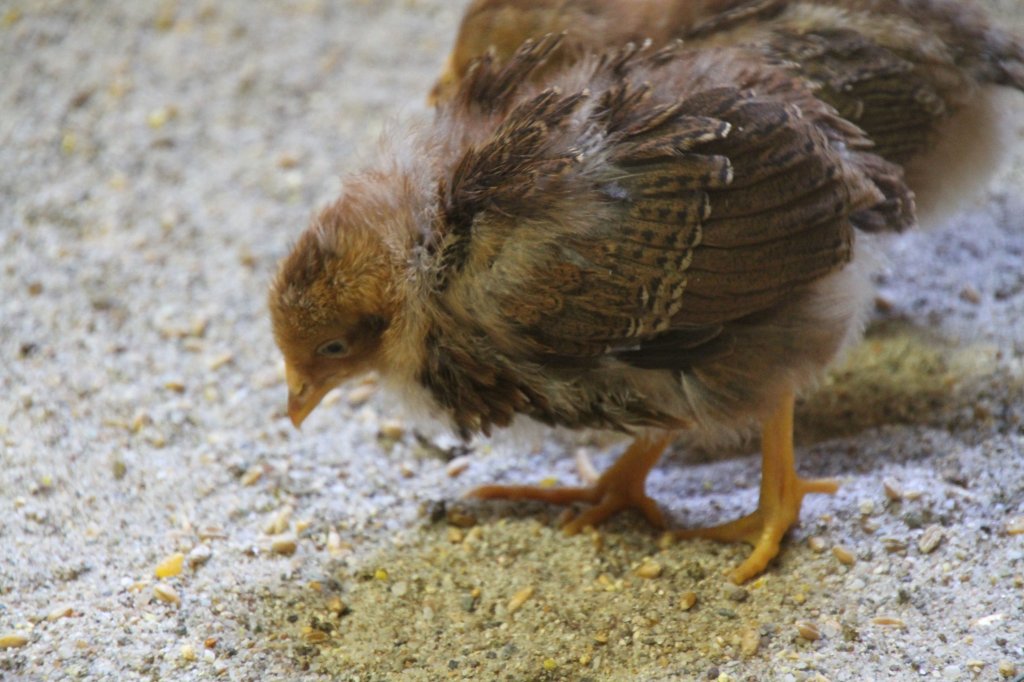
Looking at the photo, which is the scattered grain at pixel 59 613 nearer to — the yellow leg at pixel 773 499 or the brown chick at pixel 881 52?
the yellow leg at pixel 773 499

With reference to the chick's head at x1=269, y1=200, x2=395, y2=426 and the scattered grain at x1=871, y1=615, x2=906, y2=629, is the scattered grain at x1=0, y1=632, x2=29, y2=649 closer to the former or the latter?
the chick's head at x1=269, y1=200, x2=395, y2=426

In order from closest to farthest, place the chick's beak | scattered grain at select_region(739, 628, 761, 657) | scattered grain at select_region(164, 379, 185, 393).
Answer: scattered grain at select_region(739, 628, 761, 657) → the chick's beak → scattered grain at select_region(164, 379, 185, 393)

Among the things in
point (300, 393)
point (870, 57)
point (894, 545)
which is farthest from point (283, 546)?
point (870, 57)

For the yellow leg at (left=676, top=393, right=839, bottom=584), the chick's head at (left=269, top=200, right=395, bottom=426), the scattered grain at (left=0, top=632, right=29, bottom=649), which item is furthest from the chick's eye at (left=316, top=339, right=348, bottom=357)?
the yellow leg at (left=676, top=393, right=839, bottom=584)

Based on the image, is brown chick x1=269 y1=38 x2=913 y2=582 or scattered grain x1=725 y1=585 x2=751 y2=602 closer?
brown chick x1=269 y1=38 x2=913 y2=582

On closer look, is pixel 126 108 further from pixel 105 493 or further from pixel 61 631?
pixel 61 631

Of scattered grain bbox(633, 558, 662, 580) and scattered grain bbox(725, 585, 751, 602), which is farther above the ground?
scattered grain bbox(633, 558, 662, 580)

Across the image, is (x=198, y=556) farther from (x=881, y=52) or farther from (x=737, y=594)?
(x=881, y=52)

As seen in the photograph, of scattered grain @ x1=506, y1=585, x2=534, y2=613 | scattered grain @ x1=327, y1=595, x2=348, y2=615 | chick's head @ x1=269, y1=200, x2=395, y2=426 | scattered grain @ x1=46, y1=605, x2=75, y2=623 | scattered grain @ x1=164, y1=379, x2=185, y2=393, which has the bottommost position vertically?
scattered grain @ x1=506, y1=585, x2=534, y2=613
